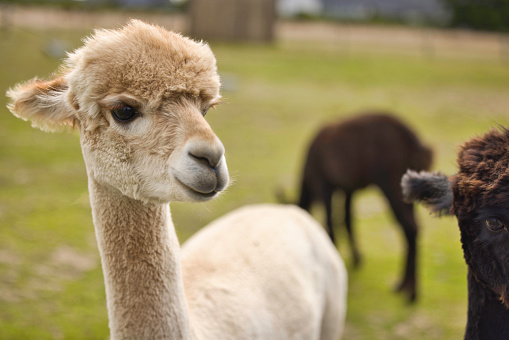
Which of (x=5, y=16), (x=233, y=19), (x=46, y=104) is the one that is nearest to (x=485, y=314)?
(x=46, y=104)

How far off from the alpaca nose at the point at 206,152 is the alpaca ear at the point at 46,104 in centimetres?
57

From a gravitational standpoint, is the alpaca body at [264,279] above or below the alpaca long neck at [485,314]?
above

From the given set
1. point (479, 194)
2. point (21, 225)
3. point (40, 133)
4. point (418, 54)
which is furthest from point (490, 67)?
point (479, 194)

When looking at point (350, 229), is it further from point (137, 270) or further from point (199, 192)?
point (199, 192)

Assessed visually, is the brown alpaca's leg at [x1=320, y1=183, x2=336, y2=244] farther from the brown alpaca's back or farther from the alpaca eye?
the alpaca eye

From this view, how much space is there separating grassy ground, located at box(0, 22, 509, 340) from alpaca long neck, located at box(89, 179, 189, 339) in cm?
96

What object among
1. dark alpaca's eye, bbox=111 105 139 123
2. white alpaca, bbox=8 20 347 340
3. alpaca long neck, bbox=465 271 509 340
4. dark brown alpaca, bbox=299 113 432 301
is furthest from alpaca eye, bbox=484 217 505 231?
dark brown alpaca, bbox=299 113 432 301

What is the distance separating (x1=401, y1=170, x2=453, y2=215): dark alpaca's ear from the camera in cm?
223

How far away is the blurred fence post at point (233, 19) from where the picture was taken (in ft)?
73.4

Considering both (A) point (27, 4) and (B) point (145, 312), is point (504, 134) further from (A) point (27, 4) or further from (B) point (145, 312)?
(A) point (27, 4)

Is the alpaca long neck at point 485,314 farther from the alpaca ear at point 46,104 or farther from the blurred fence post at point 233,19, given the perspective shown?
the blurred fence post at point 233,19

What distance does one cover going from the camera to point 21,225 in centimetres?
578

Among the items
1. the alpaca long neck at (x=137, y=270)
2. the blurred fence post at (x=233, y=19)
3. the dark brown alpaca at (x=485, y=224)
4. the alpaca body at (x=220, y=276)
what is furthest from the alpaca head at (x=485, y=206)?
the blurred fence post at (x=233, y=19)

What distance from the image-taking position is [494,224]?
73.7 inches
